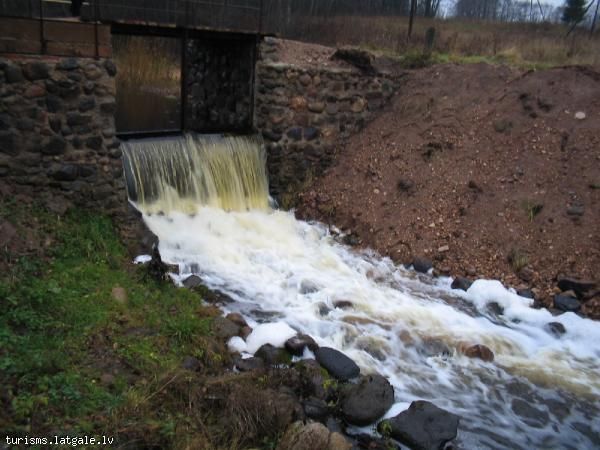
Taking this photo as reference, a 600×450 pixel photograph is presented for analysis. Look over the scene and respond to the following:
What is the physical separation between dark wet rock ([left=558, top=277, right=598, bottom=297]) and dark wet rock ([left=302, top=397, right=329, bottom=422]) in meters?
4.37

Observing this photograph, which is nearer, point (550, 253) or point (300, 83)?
point (550, 253)

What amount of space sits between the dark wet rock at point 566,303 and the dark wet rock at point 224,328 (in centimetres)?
437

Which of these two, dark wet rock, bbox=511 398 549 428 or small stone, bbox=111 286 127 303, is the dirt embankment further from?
small stone, bbox=111 286 127 303

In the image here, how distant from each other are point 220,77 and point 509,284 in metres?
6.63

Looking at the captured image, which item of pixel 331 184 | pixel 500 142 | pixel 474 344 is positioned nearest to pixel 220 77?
pixel 331 184

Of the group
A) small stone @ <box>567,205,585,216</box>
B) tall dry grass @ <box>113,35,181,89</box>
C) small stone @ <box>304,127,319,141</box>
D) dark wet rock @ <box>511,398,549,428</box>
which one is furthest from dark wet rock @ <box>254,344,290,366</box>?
tall dry grass @ <box>113,35,181,89</box>

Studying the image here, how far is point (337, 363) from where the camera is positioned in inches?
227

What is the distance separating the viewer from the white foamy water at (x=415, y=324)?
5.54m

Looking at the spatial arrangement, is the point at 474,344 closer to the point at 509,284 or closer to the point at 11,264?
the point at 509,284

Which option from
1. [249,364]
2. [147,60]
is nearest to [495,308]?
[249,364]

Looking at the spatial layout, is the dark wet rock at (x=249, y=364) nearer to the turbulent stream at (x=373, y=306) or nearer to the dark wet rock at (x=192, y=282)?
the turbulent stream at (x=373, y=306)

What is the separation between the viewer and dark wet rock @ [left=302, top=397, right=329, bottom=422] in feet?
16.5

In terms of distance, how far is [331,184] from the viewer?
10.6m

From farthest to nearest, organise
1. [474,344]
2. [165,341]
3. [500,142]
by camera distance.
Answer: [500,142] < [474,344] < [165,341]
